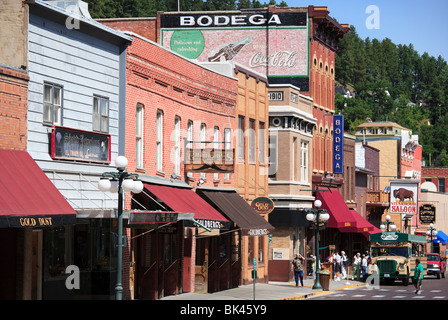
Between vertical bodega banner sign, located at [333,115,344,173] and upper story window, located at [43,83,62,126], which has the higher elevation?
vertical bodega banner sign, located at [333,115,344,173]

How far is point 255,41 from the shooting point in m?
56.0

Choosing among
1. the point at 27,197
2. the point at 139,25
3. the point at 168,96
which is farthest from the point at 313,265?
the point at 27,197

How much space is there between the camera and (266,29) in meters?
55.9

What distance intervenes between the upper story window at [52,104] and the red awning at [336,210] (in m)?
31.5

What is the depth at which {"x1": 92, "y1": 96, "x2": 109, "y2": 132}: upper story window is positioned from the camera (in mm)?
28625

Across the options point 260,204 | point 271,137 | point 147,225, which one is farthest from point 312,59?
point 147,225

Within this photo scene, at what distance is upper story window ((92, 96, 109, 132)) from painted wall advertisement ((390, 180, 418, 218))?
53650 mm

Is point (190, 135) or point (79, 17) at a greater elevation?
point (79, 17)

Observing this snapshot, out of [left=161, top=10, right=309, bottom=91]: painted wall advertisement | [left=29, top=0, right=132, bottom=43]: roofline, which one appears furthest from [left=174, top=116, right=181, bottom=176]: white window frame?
[left=161, top=10, right=309, bottom=91]: painted wall advertisement

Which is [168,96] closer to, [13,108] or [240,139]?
[240,139]

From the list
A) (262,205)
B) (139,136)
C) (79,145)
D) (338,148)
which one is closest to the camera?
(79,145)

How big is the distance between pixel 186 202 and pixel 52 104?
8978 mm

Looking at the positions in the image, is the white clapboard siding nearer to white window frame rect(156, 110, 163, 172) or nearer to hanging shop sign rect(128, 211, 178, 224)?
hanging shop sign rect(128, 211, 178, 224)
